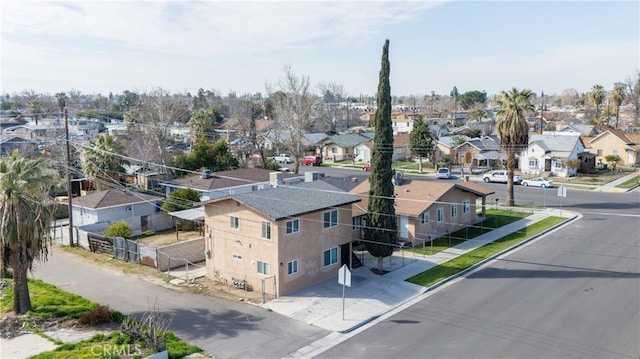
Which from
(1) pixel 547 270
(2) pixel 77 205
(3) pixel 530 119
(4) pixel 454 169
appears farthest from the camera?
(3) pixel 530 119

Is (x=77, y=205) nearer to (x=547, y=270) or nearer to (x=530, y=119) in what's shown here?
(x=547, y=270)

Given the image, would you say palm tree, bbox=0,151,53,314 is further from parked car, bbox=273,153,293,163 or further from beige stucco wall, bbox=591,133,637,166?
beige stucco wall, bbox=591,133,637,166

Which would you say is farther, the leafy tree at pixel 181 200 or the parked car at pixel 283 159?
the parked car at pixel 283 159

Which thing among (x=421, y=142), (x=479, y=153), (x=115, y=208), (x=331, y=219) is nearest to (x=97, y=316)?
(x=331, y=219)

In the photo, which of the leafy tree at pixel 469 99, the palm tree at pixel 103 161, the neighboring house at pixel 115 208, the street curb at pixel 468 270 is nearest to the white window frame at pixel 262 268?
the street curb at pixel 468 270

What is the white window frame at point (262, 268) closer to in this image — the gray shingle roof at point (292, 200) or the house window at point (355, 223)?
the gray shingle roof at point (292, 200)

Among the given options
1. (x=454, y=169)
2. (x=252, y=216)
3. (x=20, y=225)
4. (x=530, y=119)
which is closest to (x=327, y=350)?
(x=252, y=216)
